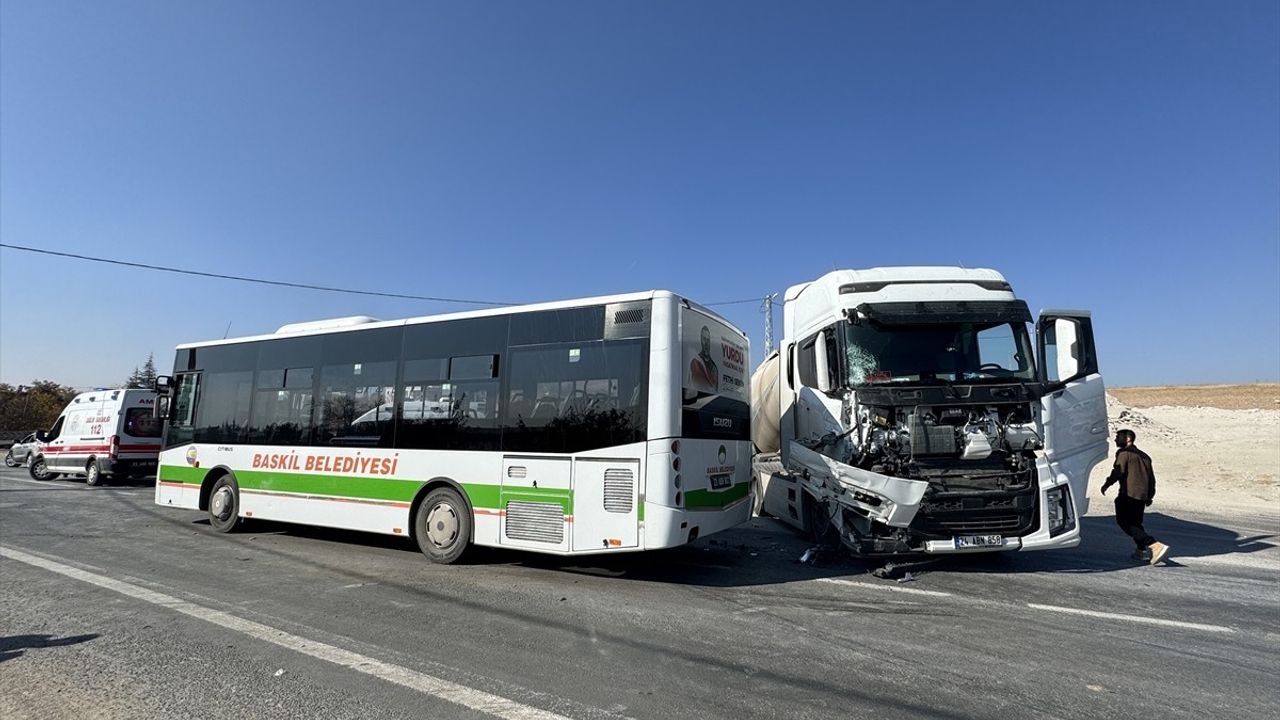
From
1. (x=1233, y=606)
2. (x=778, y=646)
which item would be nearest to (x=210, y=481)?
(x=778, y=646)

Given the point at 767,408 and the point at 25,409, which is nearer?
the point at 767,408

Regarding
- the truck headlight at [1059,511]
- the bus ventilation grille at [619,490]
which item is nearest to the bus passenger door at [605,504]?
the bus ventilation grille at [619,490]

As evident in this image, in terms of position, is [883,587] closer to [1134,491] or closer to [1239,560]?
[1134,491]

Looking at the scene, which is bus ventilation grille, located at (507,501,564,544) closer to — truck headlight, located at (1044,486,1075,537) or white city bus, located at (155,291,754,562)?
white city bus, located at (155,291,754,562)

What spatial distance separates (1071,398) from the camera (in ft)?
23.7

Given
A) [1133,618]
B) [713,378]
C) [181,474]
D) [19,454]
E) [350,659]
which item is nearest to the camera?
[350,659]

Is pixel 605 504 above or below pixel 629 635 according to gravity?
above

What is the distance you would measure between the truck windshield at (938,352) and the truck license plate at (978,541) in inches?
69.5

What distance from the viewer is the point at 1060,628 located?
5410 mm

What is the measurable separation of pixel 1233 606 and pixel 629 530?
6.14 meters

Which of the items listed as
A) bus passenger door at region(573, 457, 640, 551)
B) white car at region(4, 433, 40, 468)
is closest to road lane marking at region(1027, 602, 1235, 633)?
bus passenger door at region(573, 457, 640, 551)

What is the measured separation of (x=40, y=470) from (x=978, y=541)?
28227mm

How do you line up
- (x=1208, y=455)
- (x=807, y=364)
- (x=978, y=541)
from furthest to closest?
(x=1208, y=455)
(x=807, y=364)
(x=978, y=541)

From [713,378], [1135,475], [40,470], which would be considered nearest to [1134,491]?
[1135,475]
